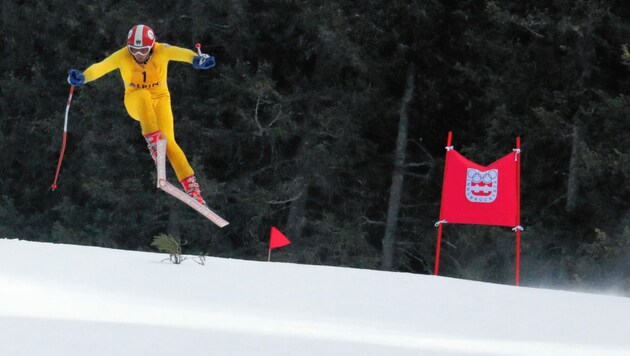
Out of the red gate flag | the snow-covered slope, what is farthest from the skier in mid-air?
the red gate flag

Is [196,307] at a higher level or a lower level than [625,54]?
lower

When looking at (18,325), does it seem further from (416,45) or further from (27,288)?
(416,45)

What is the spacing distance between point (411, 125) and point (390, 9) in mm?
2412

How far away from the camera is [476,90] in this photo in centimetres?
2236

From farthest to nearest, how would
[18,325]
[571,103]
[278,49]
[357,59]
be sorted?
[278,49], [357,59], [571,103], [18,325]

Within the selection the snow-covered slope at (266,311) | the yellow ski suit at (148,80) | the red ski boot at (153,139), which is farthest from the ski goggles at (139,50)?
the snow-covered slope at (266,311)

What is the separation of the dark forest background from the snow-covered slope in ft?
37.7

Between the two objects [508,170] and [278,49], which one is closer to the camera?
[508,170]

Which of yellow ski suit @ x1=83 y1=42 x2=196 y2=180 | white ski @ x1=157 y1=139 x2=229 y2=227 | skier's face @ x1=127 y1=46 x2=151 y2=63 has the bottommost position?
white ski @ x1=157 y1=139 x2=229 y2=227

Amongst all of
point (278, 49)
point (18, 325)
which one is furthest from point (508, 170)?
point (278, 49)

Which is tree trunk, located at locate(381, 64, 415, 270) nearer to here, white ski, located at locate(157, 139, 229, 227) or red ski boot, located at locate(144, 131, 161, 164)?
white ski, located at locate(157, 139, 229, 227)

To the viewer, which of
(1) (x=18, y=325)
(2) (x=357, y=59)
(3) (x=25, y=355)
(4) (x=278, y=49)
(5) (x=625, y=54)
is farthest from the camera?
(4) (x=278, y=49)

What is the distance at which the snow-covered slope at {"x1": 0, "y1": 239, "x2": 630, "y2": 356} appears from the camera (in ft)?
17.7

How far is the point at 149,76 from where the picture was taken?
28.6ft
